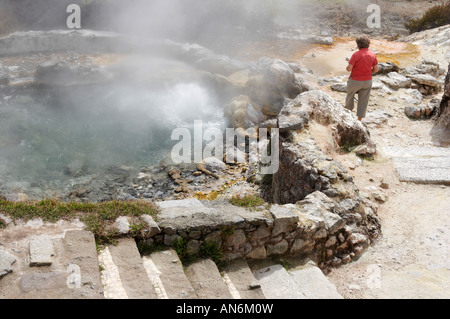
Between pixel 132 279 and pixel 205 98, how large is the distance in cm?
866

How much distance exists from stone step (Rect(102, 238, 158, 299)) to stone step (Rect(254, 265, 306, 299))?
3.90 feet

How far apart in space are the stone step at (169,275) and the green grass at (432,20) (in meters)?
17.1

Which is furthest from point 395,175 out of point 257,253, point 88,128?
point 88,128

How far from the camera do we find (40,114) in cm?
1058

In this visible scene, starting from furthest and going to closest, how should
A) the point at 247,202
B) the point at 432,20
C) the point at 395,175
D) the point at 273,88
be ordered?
the point at 432,20 < the point at 273,88 < the point at 395,175 < the point at 247,202

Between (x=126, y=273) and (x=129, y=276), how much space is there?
0.05 meters

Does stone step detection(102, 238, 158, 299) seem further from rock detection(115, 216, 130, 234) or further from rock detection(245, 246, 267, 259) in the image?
rock detection(245, 246, 267, 259)

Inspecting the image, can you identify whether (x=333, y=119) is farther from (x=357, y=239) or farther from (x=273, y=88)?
(x=273, y=88)

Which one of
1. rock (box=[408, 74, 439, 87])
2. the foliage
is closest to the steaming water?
the foliage

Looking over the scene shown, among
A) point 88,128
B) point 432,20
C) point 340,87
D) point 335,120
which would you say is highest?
point 432,20

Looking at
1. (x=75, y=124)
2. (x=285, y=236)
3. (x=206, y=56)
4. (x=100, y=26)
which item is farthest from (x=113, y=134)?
(x=100, y=26)

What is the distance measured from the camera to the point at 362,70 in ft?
24.3

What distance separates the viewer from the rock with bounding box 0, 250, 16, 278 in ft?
11.0

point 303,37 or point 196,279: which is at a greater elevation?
point 303,37
